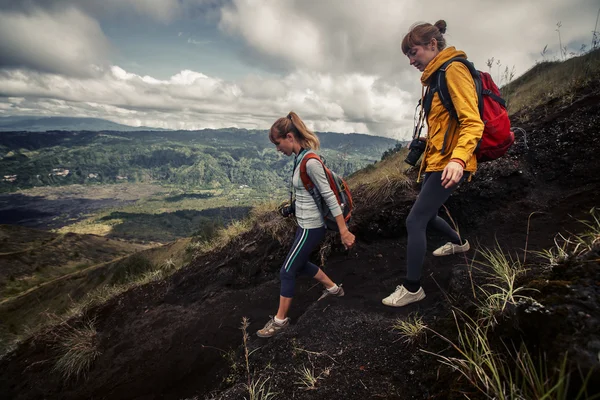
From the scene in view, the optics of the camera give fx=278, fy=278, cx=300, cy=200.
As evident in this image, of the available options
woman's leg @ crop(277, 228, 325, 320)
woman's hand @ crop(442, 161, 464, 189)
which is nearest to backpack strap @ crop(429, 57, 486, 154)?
woman's hand @ crop(442, 161, 464, 189)

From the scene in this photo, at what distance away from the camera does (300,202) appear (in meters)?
3.57

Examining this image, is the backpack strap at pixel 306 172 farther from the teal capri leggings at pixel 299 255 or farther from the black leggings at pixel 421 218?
the black leggings at pixel 421 218

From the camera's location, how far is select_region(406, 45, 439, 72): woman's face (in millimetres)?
2756

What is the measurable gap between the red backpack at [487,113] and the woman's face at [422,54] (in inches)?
8.9

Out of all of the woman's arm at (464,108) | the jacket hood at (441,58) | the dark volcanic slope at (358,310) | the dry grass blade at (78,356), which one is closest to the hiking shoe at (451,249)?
the dark volcanic slope at (358,310)

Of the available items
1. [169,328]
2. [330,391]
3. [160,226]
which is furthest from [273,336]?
[160,226]

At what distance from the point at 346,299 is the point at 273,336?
111 cm

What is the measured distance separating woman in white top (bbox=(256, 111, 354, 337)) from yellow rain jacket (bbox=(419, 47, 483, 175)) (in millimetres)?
1152

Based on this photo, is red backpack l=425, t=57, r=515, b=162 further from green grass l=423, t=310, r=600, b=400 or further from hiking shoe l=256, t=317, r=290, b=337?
hiking shoe l=256, t=317, r=290, b=337

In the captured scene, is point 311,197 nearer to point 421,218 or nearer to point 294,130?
point 294,130

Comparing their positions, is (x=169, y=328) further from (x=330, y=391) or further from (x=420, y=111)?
(x=420, y=111)

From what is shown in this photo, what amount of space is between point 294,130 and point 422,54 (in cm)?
160

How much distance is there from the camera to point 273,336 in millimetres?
3611

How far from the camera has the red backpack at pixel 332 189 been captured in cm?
338
